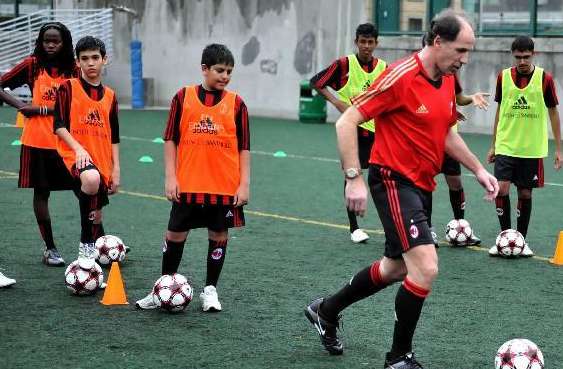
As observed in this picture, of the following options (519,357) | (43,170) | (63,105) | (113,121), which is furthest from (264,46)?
(519,357)

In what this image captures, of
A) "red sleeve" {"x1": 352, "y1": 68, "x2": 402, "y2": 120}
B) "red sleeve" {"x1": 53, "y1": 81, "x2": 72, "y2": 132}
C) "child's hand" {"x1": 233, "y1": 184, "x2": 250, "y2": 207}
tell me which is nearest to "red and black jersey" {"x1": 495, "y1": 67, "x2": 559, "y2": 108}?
"child's hand" {"x1": 233, "y1": 184, "x2": 250, "y2": 207}

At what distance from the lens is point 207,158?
707cm

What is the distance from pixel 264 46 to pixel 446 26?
22719mm

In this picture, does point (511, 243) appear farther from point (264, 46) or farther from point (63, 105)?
point (264, 46)

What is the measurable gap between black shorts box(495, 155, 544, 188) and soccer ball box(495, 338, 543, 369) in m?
4.38

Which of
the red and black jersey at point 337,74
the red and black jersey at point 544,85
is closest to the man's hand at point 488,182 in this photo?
the red and black jersey at point 544,85

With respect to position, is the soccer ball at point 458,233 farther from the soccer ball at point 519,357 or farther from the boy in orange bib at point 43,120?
the soccer ball at point 519,357

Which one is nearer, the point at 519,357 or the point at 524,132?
the point at 519,357

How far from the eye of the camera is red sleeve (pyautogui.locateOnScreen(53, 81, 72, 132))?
25.9 ft

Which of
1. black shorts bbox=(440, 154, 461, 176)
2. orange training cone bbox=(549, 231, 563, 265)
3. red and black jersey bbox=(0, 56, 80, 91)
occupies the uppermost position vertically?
red and black jersey bbox=(0, 56, 80, 91)

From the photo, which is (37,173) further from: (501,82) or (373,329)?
(501,82)

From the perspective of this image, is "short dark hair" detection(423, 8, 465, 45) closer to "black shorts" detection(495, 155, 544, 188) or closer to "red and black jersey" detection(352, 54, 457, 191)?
"red and black jersey" detection(352, 54, 457, 191)

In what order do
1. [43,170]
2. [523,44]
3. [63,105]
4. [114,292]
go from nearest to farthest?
[114,292], [63,105], [43,170], [523,44]

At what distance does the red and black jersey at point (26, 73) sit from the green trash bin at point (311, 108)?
17327 millimetres
